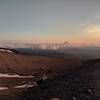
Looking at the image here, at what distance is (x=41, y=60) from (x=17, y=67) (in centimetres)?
768

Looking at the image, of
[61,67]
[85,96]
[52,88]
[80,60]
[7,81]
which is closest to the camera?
[85,96]

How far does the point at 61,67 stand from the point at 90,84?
115 feet

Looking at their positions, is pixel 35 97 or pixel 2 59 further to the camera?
pixel 2 59

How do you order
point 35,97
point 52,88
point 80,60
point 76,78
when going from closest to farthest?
point 35,97 < point 52,88 < point 76,78 < point 80,60

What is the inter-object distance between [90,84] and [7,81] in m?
15.5

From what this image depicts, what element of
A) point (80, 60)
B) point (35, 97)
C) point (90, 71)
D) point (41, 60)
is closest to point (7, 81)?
point (90, 71)

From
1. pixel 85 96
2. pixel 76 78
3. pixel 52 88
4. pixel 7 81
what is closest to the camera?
pixel 85 96

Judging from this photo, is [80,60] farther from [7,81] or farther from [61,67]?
[7,81]

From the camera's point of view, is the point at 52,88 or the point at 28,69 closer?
the point at 52,88

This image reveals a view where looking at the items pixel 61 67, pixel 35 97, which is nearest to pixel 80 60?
pixel 61 67

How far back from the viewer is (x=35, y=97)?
14.2 m

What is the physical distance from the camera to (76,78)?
16.7 m

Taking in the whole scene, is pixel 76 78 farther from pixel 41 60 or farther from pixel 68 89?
pixel 41 60

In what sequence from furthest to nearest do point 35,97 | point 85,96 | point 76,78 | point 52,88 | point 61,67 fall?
point 61,67
point 76,78
point 52,88
point 35,97
point 85,96
